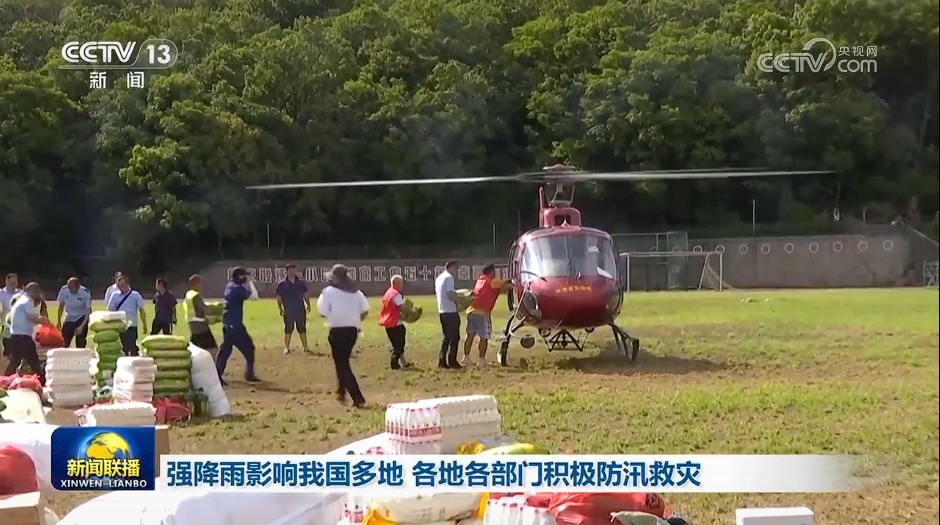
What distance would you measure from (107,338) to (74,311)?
0.57 feet

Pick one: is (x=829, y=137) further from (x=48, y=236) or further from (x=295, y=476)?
(x=48, y=236)

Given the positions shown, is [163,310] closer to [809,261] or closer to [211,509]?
[211,509]

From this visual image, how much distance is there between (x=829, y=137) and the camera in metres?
3.97

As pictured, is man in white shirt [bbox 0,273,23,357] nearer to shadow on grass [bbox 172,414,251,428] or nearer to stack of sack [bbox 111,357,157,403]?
stack of sack [bbox 111,357,157,403]

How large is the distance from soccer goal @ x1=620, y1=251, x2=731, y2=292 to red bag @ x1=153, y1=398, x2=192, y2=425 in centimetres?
191

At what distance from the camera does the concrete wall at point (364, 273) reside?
13.7 ft

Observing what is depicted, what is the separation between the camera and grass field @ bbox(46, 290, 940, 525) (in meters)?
3.88

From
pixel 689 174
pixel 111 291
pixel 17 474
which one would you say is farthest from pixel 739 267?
pixel 17 474

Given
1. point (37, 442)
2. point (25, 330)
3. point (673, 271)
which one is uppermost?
point (673, 271)

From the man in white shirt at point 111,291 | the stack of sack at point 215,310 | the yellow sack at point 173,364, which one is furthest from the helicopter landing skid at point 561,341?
the man in white shirt at point 111,291

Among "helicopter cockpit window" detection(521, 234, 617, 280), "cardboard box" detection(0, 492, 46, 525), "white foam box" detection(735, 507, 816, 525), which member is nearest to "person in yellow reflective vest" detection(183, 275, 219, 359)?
"cardboard box" detection(0, 492, 46, 525)

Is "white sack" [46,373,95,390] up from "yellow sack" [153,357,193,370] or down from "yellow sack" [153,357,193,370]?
down

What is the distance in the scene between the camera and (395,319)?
4270mm

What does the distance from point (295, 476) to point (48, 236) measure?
4.64 feet
